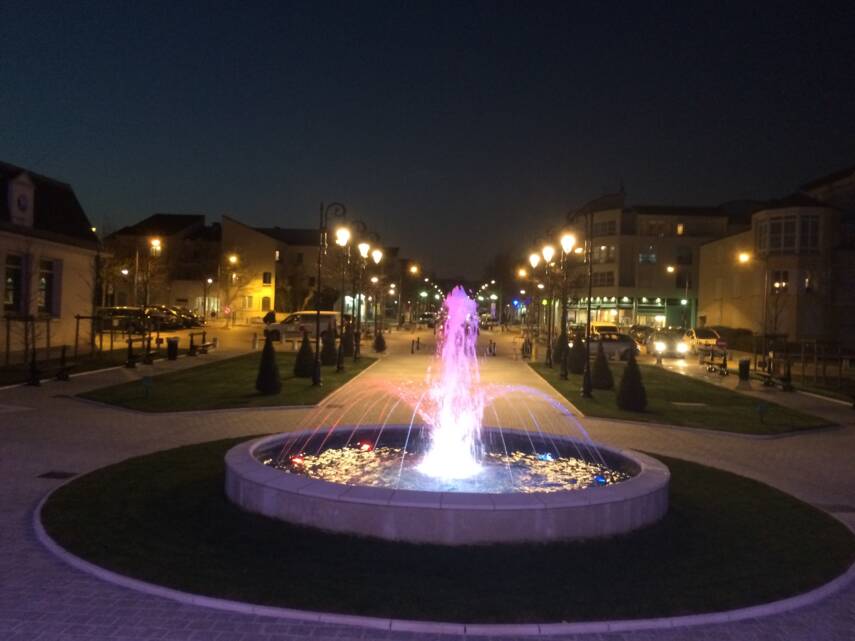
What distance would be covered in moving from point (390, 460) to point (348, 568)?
200 inches

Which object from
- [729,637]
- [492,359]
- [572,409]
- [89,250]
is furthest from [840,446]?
[89,250]

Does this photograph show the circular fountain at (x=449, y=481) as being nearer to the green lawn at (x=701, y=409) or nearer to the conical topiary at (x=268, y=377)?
the green lawn at (x=701, y=409)

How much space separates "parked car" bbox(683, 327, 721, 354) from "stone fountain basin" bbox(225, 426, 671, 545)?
131 feet

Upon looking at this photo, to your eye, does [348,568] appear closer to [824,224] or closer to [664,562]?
Result: [664,562]

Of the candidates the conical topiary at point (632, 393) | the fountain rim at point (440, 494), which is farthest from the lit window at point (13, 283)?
the fountain rim at point (440, 494)

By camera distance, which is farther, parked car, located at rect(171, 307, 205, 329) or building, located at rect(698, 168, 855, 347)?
parked car, located at rect(171, 307, 205, 329)

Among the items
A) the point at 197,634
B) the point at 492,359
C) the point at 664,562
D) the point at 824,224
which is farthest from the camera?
the point at 824,224

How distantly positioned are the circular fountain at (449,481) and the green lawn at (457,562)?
0.65 feet

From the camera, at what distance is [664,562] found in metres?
7.78

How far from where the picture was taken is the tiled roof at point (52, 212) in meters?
28.2

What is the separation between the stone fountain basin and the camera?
7.89 metres

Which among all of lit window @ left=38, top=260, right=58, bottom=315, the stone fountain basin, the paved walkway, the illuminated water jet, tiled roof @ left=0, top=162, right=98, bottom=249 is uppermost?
tiled roof @ left=0, top=162, right=98, bottom=249

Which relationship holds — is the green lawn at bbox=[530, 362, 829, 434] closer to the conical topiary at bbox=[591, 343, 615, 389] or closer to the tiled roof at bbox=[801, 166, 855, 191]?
the conical topiary at bbox=[591, 343, 615, 389]

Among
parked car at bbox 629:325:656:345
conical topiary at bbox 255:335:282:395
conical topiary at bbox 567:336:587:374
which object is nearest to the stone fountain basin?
conical topiary at bbox 255:335:282:395
